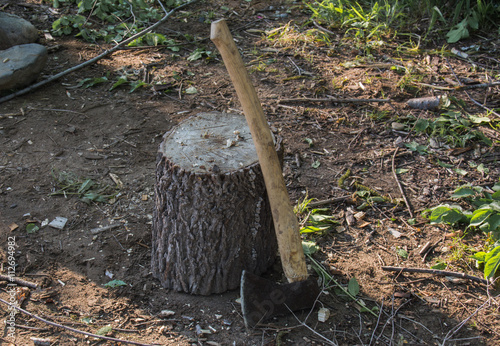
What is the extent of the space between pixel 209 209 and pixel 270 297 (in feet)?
1.80

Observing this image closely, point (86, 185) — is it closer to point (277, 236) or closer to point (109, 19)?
point (277, 236)

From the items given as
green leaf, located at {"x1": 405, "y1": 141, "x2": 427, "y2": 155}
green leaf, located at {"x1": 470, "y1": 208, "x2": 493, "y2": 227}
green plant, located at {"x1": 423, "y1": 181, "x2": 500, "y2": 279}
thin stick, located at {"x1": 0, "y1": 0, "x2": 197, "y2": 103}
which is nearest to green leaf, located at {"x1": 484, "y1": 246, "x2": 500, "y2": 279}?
green plant, located at {"x1": 423, "y1": 181, "x2": 500, "y2": 279}

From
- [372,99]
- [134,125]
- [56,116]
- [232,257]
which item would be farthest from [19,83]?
[372,99]

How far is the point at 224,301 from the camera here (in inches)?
94.1

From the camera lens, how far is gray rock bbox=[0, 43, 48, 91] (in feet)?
13.5

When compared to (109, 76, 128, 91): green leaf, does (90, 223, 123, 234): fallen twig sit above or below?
below

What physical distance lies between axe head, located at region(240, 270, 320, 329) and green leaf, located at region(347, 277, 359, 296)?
0.26 metres

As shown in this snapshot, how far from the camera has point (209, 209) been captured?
2.16 m

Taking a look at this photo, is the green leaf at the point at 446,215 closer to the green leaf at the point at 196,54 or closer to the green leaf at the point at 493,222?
the green leaf at the point at 493,222

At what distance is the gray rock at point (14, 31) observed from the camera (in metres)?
4.89

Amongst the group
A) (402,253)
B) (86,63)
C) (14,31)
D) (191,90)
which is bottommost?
(402,253)

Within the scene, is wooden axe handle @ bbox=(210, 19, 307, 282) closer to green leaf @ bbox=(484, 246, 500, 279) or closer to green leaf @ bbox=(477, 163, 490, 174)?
green leaf @ bbox=(484, 246, 500, 279)

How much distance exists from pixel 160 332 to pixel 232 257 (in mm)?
530

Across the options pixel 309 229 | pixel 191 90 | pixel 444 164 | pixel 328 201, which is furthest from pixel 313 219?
pixel 191 90
